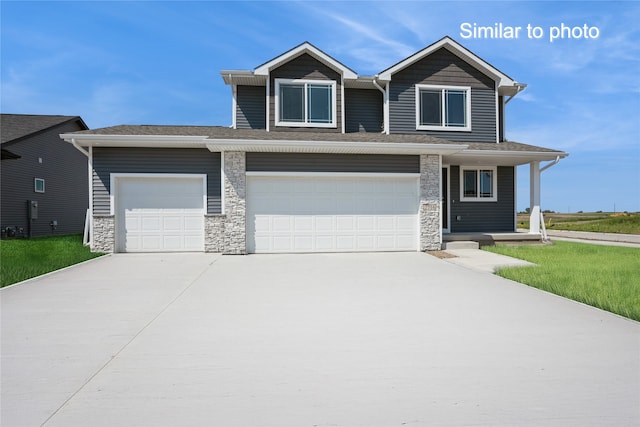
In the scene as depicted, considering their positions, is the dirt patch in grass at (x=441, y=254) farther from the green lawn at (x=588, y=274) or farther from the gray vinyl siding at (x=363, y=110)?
the gray vinyl siding at (x=363, y=110)

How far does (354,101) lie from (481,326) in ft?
37.3

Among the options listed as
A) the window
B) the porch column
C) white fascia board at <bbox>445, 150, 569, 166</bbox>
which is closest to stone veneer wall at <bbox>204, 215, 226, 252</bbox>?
white fascia board at <bbox>445, 150, 569, 166</bbox>

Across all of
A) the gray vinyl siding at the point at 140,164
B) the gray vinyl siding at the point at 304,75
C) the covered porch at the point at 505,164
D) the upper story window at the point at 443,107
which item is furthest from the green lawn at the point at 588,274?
the gray vinyl siding at the point at 140,164

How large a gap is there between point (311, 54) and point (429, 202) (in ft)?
21.8

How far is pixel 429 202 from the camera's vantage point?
39.5ft

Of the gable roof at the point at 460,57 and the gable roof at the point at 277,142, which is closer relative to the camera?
the gable roof at the point at 277,142

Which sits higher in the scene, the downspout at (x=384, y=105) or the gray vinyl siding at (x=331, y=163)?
the downspout at (x=384, y=105)

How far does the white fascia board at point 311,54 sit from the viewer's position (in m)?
12.9

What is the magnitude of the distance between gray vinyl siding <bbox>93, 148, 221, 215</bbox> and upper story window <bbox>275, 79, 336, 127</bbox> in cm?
332

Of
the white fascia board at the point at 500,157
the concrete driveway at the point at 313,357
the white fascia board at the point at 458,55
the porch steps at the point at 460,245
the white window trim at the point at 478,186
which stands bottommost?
the concrete driveway at the point at 313,357

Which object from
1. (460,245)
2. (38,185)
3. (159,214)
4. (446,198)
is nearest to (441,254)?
(460,245)

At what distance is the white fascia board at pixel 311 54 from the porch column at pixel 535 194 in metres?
7.25

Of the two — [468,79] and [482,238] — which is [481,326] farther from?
[468,79]

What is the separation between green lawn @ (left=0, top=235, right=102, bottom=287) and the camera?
25.5ft
